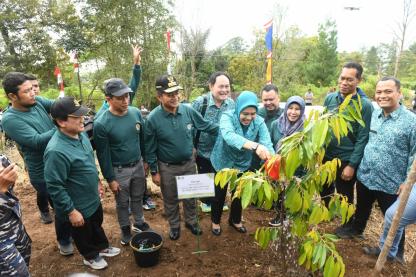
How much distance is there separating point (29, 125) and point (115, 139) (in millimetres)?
833

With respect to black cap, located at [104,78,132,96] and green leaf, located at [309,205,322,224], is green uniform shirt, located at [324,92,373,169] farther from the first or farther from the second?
black cap, located at [104,78,132,96]

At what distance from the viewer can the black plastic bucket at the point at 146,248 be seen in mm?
2790

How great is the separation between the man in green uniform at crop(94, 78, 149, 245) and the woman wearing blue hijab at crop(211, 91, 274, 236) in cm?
87

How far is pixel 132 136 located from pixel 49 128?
0.90 meters

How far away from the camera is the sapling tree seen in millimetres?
1443

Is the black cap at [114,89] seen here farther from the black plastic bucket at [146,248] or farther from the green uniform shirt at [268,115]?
the green uniform shirt at [268,115]

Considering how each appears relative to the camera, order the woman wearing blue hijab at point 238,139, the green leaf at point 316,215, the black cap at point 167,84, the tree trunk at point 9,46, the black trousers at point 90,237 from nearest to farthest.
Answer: the green leaf at point 316,215
the woman wearing blue hijab at point 238,139
the black trousers at point 90,237
the black cap at point 167,84
the tree trunk at point 9,46

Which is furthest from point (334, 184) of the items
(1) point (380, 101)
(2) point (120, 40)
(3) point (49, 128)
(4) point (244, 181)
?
(2) point (120, 40)

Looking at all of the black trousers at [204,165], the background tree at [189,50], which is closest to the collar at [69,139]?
the black trousers at [204,165]

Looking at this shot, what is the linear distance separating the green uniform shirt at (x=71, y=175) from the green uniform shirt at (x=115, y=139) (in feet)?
0.62

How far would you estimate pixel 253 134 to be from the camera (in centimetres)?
293

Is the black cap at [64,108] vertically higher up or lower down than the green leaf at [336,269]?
higher up

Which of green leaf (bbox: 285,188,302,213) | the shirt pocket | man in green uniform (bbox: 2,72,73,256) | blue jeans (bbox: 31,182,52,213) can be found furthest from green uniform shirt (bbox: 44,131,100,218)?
green leaf (bbox: 285,188,302,213)

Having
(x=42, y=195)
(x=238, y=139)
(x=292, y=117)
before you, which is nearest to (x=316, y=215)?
(x=238, y=139)
